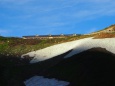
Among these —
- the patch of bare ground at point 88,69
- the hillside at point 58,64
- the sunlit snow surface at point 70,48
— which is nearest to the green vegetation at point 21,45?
the hillside at point 58,64

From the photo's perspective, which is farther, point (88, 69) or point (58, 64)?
point (58, 64)

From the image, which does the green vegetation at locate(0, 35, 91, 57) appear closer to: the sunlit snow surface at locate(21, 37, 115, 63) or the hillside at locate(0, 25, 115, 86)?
the hillside at locate(0, 25, 115, 86)

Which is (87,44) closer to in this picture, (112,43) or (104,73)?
(112,43)

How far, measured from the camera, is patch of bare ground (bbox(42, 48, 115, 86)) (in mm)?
39719

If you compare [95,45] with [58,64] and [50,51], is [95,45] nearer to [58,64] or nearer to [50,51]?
[50,51]

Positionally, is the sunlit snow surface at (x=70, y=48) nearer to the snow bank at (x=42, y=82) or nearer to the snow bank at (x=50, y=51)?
the snow bank at (x=50, y=51)

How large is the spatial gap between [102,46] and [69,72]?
1610 centimetres

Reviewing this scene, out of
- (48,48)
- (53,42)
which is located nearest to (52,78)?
(48,48)

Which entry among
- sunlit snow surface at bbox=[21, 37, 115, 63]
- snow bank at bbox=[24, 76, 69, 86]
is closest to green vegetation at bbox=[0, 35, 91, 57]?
sunlit snow surface at bbox=[21, 37, 115, 63]

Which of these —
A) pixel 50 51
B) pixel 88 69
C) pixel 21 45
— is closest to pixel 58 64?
pixel 88 69

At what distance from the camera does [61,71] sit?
4769 cm

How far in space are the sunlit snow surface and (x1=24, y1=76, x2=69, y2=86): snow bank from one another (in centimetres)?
1294

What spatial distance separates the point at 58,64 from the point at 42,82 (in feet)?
27.0

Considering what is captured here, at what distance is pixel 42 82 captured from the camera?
145 feet
